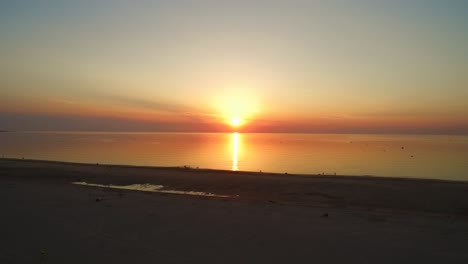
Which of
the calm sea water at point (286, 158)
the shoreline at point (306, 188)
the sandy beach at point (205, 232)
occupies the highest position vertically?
the calm sea water at point (286, 158)

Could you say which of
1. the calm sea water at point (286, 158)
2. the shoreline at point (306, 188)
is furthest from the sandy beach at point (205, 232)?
the calm sea water at point (286, 158)

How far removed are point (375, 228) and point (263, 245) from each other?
11.4 feet

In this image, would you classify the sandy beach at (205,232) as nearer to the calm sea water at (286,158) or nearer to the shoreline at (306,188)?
the shoreline at (306,188)

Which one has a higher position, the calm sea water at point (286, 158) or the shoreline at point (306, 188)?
the calm sea water at point (286, 158)

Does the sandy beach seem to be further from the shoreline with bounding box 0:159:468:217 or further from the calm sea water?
the calm sea water

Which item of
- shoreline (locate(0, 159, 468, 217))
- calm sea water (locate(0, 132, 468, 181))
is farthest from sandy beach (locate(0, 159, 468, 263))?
calm sea water (locate(0, 132, 468, 181))

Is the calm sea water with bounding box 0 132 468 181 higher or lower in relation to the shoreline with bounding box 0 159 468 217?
higher

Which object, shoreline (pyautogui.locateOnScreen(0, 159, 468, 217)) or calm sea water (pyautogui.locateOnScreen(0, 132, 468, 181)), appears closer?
shoreline (pyautogui.locateOnScreen(0, 159, 468, 217))

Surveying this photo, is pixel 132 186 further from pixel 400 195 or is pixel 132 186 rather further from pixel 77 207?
pixel 400 195

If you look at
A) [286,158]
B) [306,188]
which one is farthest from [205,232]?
[286,158]

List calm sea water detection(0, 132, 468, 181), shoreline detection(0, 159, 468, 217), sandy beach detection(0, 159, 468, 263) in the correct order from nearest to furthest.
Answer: sandy beach detection(0, 159, 468, 263) < shoreline detection(0, 159, 468, 217) < calm sea water detection(0, 132, 468, 181)

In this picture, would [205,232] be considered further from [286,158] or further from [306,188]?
[286,158]

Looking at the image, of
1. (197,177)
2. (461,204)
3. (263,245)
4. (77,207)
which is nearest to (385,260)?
(263,245)

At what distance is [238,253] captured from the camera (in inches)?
278
